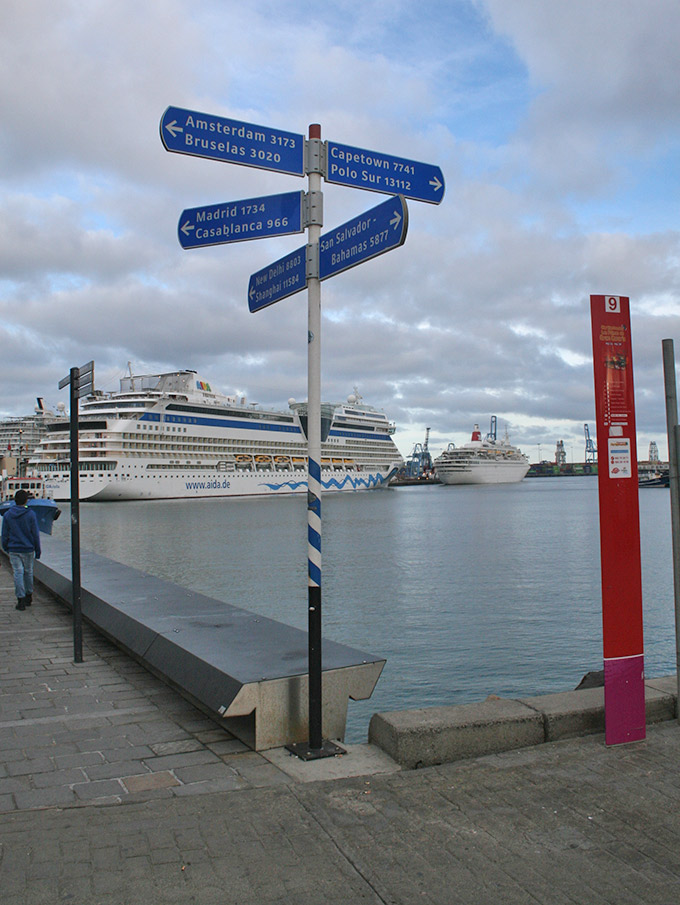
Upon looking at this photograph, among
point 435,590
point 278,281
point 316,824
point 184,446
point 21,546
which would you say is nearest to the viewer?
point 316,824

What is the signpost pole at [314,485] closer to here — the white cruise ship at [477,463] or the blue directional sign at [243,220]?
the blue directional sign at [243,220]

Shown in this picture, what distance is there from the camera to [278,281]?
15.7 feet

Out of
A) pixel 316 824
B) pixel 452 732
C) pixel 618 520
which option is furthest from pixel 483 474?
pixel 316 824

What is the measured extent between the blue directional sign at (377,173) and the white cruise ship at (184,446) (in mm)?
62382

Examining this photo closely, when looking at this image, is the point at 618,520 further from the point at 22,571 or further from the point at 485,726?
the point at 22,571

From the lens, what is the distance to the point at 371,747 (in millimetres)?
4156

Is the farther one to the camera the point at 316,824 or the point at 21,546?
the point at 21,546

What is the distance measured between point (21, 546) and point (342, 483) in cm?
8295

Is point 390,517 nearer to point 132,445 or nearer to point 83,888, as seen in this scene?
point 132,445

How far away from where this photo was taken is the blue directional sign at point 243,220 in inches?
176

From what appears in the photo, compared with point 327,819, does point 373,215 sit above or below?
above

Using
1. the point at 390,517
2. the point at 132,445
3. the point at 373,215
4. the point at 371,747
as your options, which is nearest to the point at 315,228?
the point at 373,215

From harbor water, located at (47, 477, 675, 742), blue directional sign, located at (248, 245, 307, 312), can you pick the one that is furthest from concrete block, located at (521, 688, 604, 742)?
harbor water, located at (47, 477, 675, 742)

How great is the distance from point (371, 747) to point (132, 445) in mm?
67224
